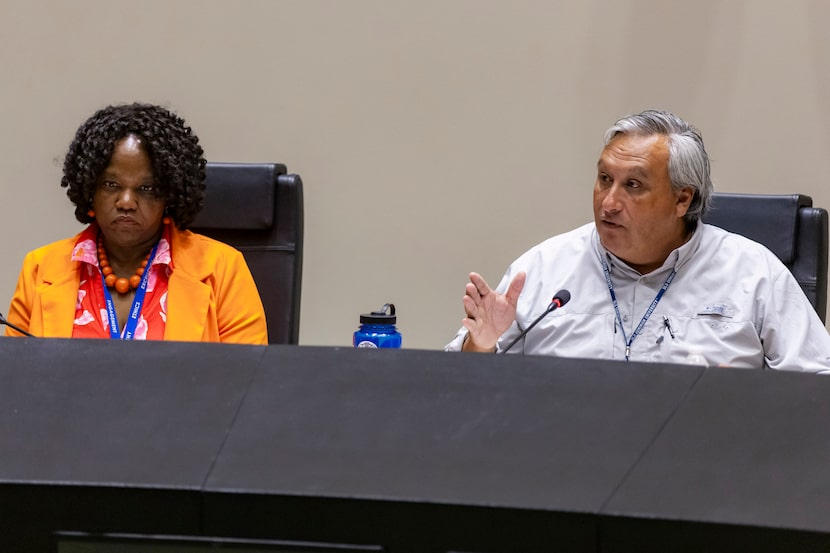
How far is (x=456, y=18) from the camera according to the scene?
313 centimetres

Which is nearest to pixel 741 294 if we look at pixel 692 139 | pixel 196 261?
pixel 692 139

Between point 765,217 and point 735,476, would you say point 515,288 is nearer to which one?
point 765,217

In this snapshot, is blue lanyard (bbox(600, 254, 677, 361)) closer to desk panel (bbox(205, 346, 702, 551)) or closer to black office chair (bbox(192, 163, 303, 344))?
black office chair (bbox(192, 163, 303, 344))

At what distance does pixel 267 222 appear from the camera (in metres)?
2.35

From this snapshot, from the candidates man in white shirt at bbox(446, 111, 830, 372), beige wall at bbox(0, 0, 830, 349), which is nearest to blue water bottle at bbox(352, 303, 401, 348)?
man in white shirt at bbox(446, 111, 830, 372)

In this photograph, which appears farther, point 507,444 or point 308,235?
point 308,235

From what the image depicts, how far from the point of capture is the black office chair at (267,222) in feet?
7.73

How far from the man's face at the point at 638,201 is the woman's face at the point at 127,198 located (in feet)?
3.01

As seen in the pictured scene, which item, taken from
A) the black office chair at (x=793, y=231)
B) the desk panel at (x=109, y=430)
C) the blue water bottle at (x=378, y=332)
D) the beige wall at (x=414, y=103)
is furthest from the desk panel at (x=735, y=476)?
the beige wall at (x=414, y=103)

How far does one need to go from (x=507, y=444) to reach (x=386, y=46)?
2.18 meters

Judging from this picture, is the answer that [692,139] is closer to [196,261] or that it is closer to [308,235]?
[196,261]

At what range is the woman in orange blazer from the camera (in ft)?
6.98

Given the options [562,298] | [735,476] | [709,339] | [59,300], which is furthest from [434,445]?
[59,300]

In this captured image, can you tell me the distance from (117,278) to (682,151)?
1.18 metres
